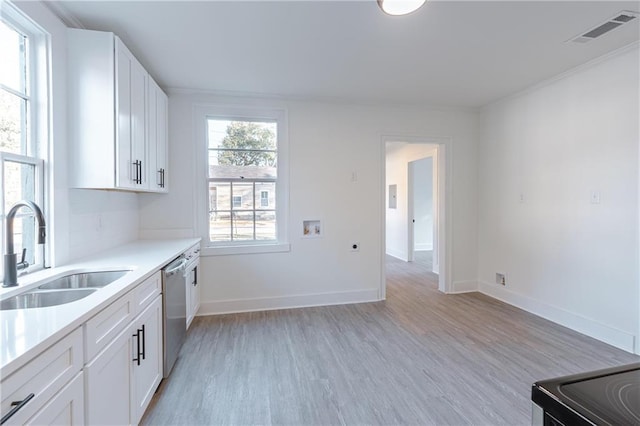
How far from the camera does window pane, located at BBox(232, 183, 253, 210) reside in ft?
12.3

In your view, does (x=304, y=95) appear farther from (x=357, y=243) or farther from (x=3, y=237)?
(x=3, y=237)

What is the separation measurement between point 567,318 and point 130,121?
4.55 metres

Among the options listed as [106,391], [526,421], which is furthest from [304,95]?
[526,421]

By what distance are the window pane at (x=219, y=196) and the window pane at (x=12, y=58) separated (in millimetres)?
1977

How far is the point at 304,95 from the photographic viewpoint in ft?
12.1

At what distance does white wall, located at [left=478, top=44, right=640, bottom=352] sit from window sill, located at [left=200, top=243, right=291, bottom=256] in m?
2.87

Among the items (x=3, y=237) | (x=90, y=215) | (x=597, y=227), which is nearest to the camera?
(x=3, y=237)

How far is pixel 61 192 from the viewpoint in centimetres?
204

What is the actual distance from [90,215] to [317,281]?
8.19 feet

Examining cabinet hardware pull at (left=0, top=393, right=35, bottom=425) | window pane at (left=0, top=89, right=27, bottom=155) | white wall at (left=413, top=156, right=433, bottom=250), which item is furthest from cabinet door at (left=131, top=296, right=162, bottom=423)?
white wall at (left=413, top=156, right=433, bottom=250)

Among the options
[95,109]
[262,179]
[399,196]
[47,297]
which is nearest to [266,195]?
[262,179]

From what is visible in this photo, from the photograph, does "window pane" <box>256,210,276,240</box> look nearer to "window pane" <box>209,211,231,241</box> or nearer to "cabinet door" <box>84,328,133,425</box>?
"window pane" <box>209,211,231,241</box>

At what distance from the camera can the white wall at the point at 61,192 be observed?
194cm

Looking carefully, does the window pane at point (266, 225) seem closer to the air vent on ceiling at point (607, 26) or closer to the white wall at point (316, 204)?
the white wall at point (316, 204)
